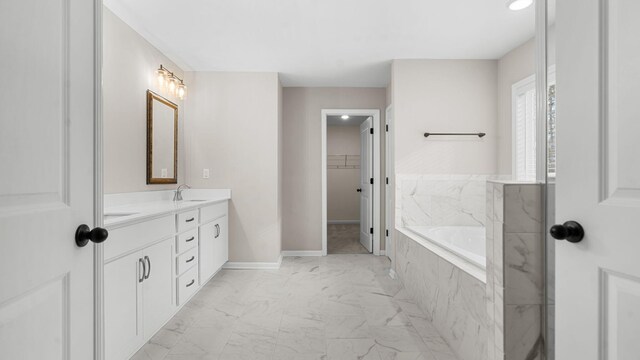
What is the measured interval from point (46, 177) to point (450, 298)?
6.75ft

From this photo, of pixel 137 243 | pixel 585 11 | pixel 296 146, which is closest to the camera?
pixel 585 11

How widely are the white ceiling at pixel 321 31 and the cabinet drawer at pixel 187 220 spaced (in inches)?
62.7

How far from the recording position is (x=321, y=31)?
266cm

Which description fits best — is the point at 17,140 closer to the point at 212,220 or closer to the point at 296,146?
the point at 212,220

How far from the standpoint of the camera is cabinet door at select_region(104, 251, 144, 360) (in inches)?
60.2

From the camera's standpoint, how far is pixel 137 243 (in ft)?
5.81

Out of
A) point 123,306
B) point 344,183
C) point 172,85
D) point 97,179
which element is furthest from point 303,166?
point 97,179

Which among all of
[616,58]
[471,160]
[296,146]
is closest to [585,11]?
[616,58]

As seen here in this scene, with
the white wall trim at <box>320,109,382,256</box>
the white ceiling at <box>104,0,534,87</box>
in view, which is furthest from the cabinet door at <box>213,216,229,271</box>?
the white ceiling at <box>104,0,534,87</box>

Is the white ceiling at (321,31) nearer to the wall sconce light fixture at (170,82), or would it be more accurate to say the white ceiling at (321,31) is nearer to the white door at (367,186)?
the wall sconce light fixture at (170,82)

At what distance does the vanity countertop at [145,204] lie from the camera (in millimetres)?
1730

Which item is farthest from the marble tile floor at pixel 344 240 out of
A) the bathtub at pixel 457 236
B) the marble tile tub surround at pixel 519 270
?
the marble tile tub surround at pixel 519 270

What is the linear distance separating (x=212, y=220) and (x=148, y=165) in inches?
31.0

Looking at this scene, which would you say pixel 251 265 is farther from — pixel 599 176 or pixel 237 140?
pixel 599 176
